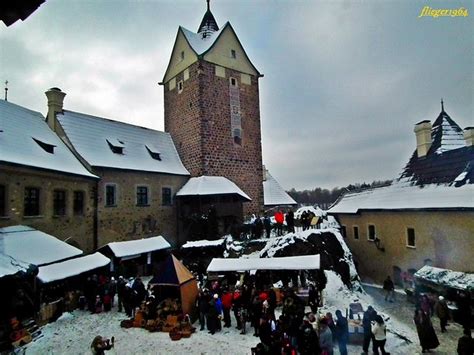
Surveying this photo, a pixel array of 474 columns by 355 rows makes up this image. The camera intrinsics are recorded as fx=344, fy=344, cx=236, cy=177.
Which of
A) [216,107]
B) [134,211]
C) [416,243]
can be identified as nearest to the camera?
[416,243]

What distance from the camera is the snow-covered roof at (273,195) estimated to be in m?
32.3

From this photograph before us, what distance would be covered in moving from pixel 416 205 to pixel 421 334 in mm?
10391

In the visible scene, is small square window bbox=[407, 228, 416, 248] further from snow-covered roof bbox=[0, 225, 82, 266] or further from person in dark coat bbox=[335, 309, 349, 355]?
snow-covered roof bbox=[0, 225, 82, 266]

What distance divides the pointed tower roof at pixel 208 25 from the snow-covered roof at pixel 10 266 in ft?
76.8

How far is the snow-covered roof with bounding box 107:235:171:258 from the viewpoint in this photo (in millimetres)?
18125

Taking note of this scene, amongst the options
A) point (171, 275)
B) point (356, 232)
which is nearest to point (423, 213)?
point (356, 232)

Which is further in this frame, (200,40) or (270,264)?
(200,40)

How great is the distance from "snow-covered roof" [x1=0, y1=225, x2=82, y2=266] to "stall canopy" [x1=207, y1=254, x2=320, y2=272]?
238 inches

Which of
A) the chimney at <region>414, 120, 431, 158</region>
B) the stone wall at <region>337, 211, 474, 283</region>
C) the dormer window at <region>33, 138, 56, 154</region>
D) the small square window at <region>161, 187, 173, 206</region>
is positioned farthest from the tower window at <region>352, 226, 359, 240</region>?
the dormer window at <region>33, 138, 56, 154</region>

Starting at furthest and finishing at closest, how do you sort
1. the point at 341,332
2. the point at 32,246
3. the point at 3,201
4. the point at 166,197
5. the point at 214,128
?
the point at 214,128
the point at 166,197
the point at 3,201
the point at 32,246
the point at 341,332

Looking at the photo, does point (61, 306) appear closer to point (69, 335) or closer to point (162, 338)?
point (69, 335)

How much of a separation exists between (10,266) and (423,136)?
2312 centimetres

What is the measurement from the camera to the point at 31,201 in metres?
15.3

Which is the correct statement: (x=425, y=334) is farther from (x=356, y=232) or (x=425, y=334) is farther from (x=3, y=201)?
(x=3, y=201)
